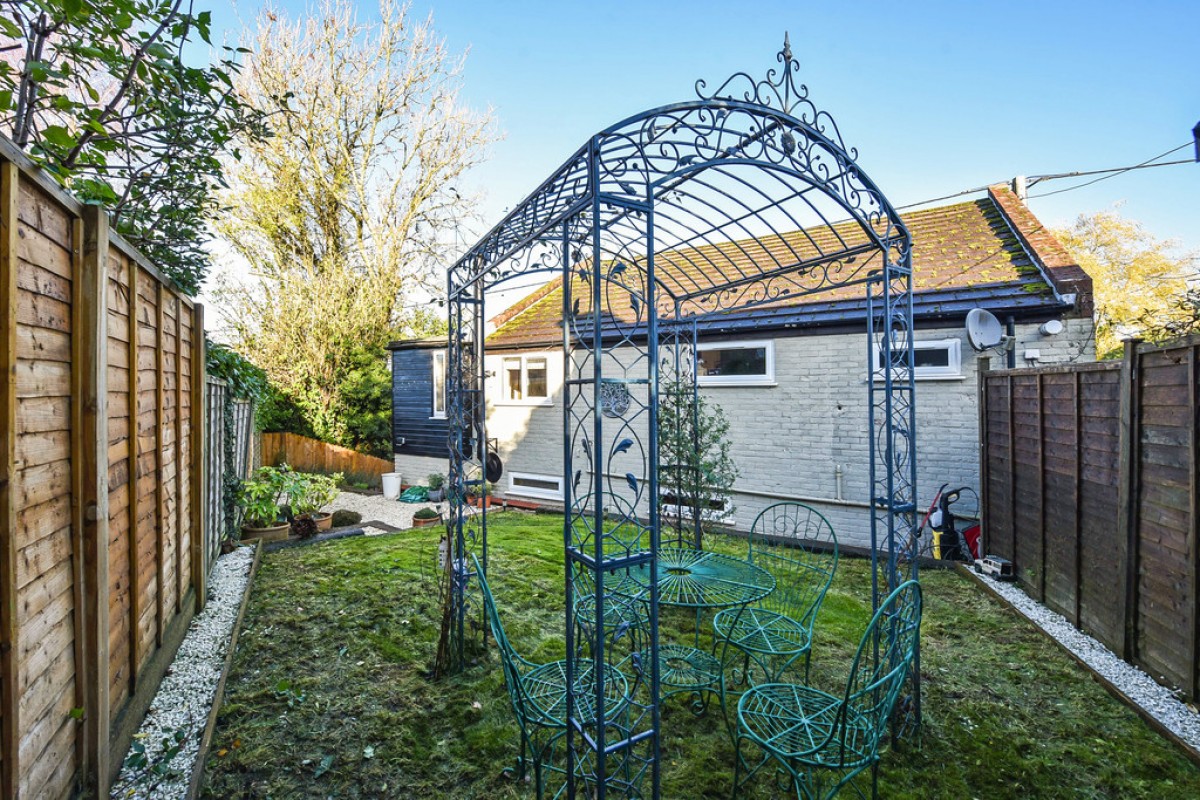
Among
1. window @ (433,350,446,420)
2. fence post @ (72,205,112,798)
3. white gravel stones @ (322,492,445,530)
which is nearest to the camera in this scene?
fence post @ (72,205,112,798)

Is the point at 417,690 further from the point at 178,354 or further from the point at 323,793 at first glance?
the point at 178,354

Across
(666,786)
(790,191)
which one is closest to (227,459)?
(666,786)

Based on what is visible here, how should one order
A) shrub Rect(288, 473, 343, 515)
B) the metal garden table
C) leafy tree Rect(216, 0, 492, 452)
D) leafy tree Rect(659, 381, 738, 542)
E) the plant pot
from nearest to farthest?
the metal garden table
leafy tree Rect(659, 381, 738, 542)
the plant pot
shrub Rect(288, 473, 343, 515)
leafy tree Rect(216, 0, 492, 452)

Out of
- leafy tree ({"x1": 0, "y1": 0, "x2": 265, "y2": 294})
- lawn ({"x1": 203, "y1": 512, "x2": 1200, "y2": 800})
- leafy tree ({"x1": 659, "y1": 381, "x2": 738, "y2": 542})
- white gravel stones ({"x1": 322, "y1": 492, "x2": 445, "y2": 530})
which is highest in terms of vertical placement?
leafy tree ({"x1": 0, "y1": 0, "x2": 265, "y2": 294})

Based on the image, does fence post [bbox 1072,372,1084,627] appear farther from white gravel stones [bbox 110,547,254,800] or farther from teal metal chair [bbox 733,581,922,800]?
white gravel stones [bbox 110,547,254,800]

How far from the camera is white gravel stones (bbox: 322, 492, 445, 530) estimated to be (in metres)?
9.70

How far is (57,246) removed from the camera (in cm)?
199

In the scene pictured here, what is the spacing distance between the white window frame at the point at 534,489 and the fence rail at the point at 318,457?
4.05m

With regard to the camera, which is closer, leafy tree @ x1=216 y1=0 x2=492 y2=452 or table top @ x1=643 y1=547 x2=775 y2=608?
table top @ x1=643 y1=547 x2=775 y2=608

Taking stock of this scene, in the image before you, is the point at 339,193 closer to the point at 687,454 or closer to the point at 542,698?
the point at 687,454

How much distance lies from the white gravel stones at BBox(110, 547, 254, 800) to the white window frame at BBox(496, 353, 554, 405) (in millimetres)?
6301

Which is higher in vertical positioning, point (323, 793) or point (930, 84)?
point (930, 84)

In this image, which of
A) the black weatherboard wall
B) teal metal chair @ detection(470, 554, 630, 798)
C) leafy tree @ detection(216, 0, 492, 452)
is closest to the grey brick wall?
teal metal chair @ detection(470, 554, 630, 798)

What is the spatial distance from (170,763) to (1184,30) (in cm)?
1361
